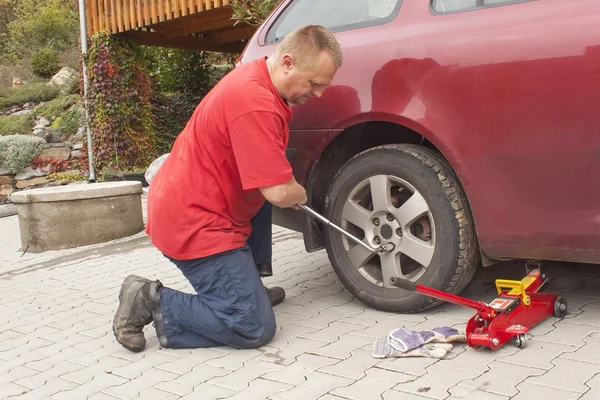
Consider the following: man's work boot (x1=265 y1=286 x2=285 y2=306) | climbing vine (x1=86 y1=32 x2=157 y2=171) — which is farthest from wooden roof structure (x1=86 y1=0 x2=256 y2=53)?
man's work boot (x1=265 y1=286 x2=285 y2=306)

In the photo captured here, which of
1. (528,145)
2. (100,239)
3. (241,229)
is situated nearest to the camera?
(528,145)

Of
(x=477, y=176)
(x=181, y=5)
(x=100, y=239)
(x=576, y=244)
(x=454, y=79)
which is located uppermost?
(x=181, y=5)

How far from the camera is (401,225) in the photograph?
3115mm

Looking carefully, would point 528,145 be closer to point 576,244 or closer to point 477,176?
point 477,176

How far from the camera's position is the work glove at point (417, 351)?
271 centimetres

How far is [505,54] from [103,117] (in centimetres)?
1003

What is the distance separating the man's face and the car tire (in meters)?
0.52

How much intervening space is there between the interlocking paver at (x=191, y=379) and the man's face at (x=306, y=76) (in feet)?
3.96

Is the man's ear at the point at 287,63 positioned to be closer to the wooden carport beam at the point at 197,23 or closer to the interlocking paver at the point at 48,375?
the interlocking paver at the point at 48,375

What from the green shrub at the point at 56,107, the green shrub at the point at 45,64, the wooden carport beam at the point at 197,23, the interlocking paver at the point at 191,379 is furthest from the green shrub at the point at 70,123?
the interlocking paver at the point at 191,379

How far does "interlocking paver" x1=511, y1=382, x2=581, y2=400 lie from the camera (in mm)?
2271

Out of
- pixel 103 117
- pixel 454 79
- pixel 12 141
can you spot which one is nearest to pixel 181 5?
pixel 103 117

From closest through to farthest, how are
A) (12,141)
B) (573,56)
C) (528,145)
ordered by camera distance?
1. (573,56)
2. (528,145)
3. (12,141)

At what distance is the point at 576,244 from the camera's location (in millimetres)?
2699
